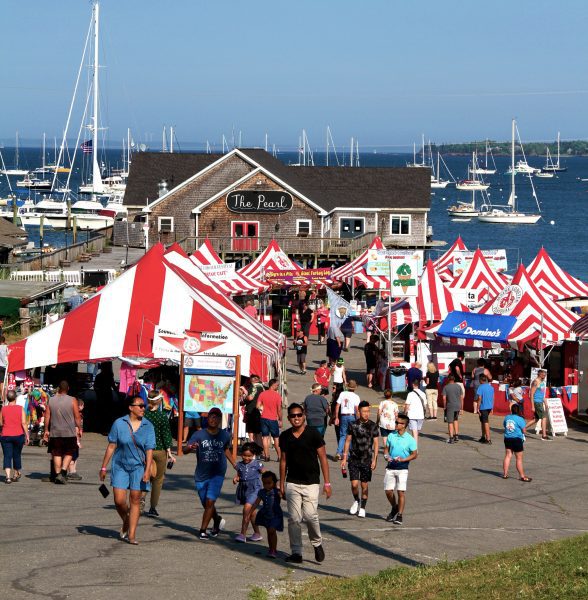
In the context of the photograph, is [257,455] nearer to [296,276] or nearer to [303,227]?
[296,276]

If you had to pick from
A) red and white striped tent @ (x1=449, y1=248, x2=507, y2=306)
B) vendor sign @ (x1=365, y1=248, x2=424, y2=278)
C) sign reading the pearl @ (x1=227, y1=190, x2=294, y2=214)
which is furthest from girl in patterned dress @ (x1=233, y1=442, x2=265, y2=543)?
sign reading the pearl @ (x1=227, y1=190, x2=294, y2=214)

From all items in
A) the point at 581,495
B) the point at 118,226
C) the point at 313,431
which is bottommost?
the point at 581,495

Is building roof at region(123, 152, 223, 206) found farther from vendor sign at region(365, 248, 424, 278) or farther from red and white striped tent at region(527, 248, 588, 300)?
vendor sign at region(365, 248, 424, 278)

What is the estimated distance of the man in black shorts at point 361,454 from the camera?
48.8ft

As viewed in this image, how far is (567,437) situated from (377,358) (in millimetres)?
6974

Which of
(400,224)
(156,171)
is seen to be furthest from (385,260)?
(156,171)

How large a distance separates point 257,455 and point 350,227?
50.8 m

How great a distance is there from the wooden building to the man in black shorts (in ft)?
136

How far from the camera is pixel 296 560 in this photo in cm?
1214

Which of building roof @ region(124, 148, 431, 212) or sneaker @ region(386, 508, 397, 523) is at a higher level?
building roof @ region(124, 148, 431, 212)

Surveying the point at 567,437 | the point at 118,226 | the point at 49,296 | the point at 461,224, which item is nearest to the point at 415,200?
the point at 118,226

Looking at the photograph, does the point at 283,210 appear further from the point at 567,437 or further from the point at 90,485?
the point at 90,485

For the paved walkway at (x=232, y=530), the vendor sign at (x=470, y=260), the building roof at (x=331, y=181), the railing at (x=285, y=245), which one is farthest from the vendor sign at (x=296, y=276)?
the building roof at (x=331, y=181)

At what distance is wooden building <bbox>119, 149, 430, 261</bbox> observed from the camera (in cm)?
5850
